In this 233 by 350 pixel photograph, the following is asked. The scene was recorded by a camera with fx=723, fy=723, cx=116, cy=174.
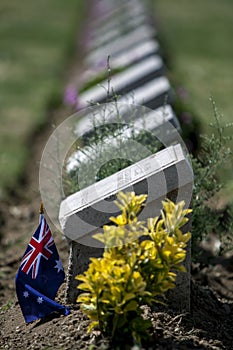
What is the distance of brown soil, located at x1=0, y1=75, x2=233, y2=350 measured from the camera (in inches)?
131

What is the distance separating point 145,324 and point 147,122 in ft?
6.58

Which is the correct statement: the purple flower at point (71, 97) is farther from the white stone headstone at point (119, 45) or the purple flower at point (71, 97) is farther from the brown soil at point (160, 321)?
the white stone headstone at point (119, 45)

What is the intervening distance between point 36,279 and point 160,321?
64 cm

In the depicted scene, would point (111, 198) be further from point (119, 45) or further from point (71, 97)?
point (119, 45)

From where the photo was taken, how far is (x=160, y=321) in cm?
349

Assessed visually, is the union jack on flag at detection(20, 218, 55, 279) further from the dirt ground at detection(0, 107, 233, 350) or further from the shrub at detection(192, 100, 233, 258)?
the shrub at detection(192, 100, 233, 258)

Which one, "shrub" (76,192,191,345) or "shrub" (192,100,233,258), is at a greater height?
"shrub" (76,192,191,345)

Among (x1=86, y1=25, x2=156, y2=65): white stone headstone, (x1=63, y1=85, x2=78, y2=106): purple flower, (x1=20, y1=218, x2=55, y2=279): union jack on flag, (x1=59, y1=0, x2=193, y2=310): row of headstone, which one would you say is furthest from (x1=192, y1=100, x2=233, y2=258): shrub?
(x1=86, y1=25, x2=156, y2=65): white stone headstone

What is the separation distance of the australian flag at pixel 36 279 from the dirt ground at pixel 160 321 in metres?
0.06

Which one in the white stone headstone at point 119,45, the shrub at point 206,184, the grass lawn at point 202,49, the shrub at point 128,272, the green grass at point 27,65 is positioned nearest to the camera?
the shrub at point 128,272

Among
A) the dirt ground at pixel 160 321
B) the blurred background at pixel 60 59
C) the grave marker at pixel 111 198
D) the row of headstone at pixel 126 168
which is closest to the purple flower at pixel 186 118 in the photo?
the row of headstone at pixel 126 168

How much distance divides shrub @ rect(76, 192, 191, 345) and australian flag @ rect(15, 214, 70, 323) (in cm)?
46

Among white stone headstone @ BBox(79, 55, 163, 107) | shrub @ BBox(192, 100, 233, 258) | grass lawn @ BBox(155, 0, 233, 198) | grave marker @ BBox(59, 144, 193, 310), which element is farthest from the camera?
grass lawn @ BBox(155, 0, 233, 198)

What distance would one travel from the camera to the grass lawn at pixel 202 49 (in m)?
9.66
